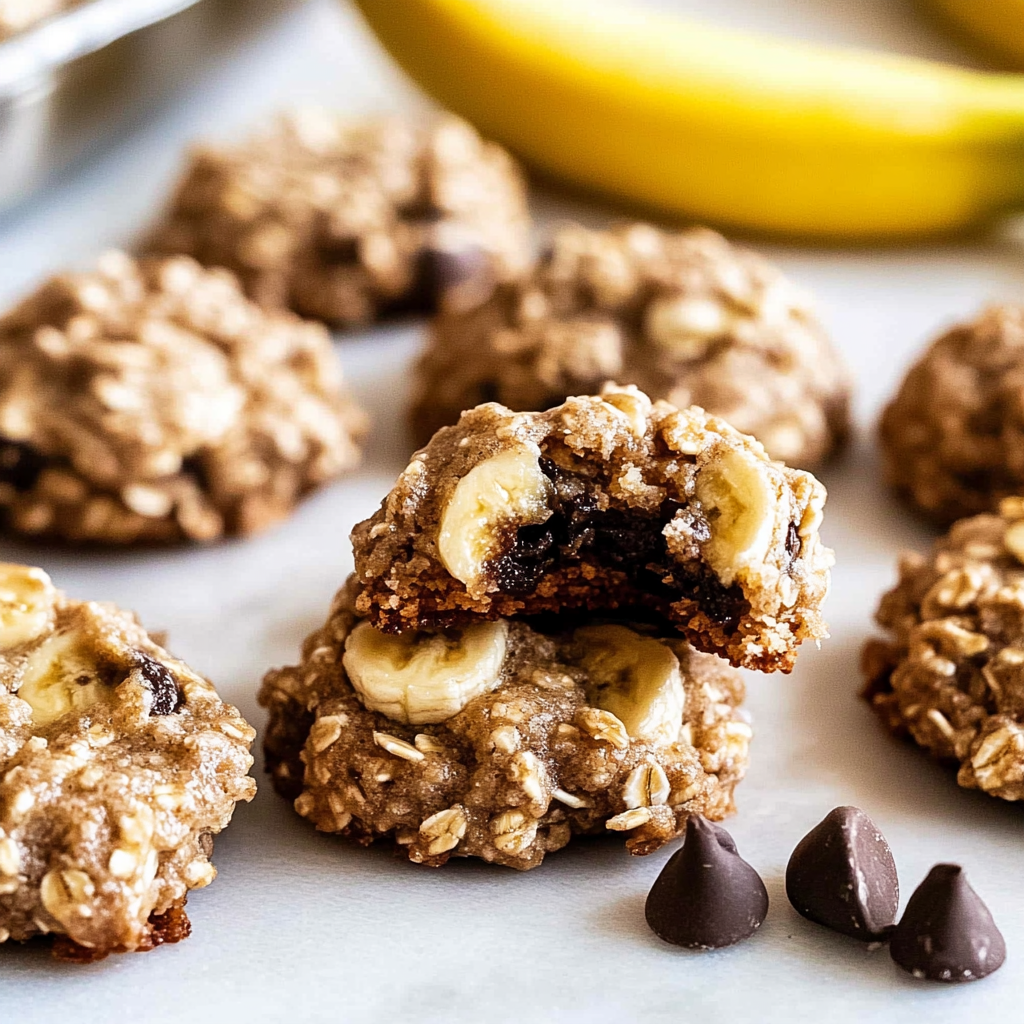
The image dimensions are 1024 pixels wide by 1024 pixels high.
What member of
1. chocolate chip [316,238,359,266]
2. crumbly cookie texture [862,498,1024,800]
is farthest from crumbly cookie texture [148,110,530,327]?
crumbly cookie texture [862,498,1024,800]

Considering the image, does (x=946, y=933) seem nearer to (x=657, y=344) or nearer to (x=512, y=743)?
(x=512, y=743)

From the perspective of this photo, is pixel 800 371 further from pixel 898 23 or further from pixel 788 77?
pixel 898 23

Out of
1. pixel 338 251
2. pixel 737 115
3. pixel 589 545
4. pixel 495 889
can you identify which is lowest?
pixel 495 889

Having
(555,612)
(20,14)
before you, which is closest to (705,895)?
(555,612)

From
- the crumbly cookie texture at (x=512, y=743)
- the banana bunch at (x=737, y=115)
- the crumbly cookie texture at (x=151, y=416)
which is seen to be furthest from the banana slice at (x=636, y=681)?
the banana bunch at (x=737, y=115)

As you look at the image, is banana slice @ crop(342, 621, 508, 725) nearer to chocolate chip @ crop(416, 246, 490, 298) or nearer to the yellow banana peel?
chocolate chip @ crop(416, 246, 490, 298)

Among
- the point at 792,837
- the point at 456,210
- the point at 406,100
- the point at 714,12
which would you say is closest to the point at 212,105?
the point at 406,100
